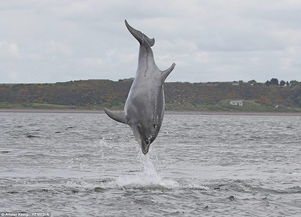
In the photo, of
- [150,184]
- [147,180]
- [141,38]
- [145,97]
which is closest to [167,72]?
A: [145,97]

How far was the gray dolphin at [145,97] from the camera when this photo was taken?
66.3 ft

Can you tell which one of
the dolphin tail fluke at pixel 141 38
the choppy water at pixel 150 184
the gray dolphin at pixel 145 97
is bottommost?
the choppy water at pixel 150 184

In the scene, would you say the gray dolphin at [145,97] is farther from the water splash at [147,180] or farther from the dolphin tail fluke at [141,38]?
the water splash at [147,180]

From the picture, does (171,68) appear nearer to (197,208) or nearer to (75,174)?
(197,208)

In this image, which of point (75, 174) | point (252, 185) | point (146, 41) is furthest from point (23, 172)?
point (146, 41)

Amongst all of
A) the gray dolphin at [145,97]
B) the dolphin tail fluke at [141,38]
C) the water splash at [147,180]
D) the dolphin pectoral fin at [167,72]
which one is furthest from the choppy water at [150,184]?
the dolphin tail fluke at [141,38]

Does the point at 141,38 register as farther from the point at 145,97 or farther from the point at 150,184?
the point at 150,184

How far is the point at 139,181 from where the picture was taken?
28.1 m

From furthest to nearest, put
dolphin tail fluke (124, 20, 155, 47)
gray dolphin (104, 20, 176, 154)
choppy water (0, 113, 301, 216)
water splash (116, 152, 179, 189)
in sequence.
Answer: water splash (116, 152, 179, 189)
choppy water (0, 113, 301, 216)
gray dolphin (104, 20, 176, 154)
dolphin tail fluke (124, 20, 155, 47)

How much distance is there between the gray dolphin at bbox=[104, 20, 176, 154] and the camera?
2022 centimetres

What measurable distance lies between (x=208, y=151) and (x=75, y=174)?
686 inches

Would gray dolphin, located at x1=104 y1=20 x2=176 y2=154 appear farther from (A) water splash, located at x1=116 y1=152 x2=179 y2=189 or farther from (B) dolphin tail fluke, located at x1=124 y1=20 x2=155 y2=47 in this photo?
(A) water splash, located at x1=116 y1=152 x2=179 y2=189

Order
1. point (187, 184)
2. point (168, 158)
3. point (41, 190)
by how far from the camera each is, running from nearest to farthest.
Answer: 1. point (41, 190)
2. point (187, 184)
3. point (168, 158)

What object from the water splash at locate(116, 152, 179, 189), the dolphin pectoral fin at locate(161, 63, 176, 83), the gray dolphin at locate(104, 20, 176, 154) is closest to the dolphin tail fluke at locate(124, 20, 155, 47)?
the gray dolphin at locate(104, 20, 176, 154)
